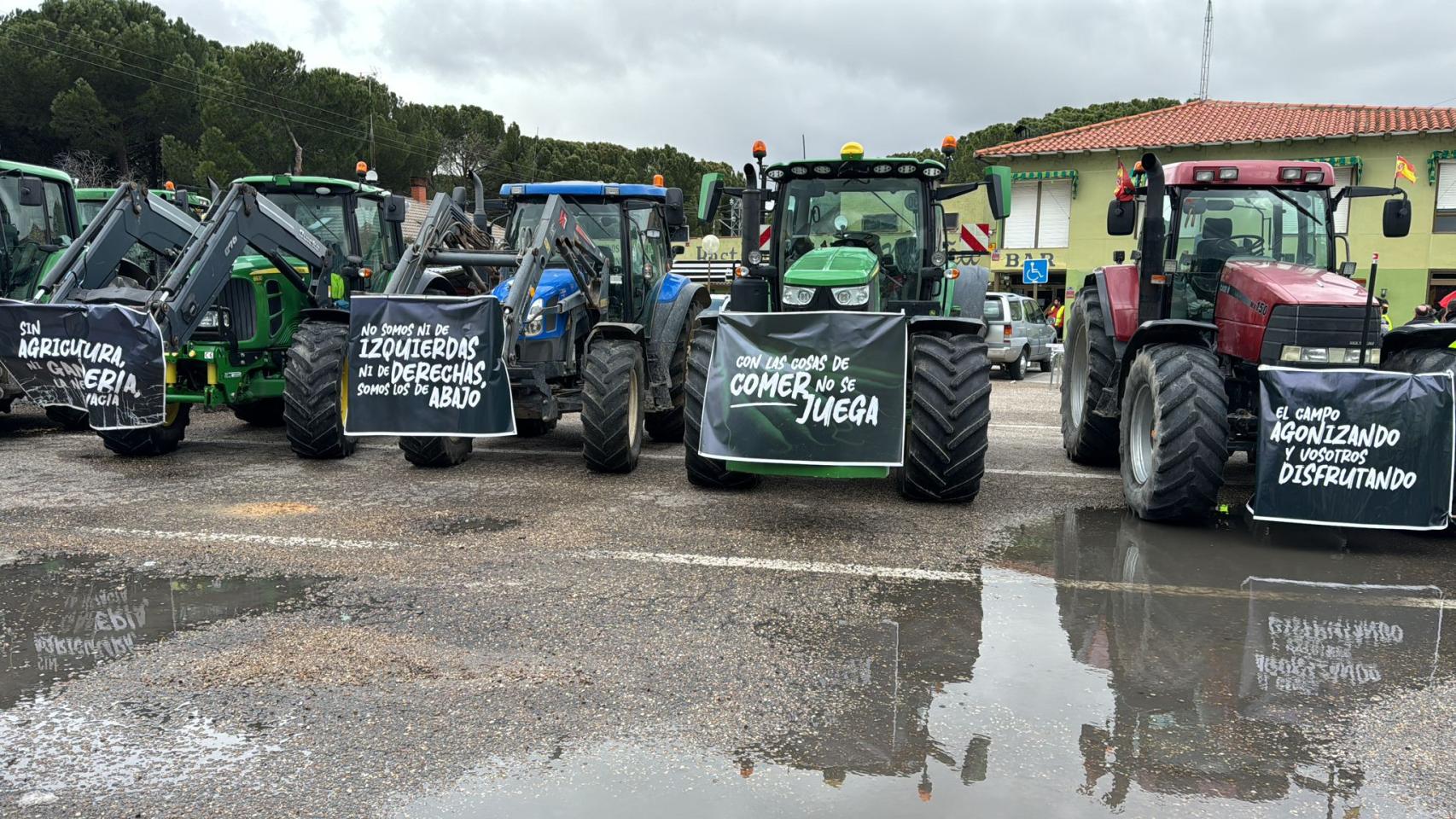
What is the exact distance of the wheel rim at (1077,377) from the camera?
31.4ft

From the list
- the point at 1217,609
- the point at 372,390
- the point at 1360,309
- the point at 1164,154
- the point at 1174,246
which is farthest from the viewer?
the point at 1164,154

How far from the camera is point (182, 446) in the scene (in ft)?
32.9

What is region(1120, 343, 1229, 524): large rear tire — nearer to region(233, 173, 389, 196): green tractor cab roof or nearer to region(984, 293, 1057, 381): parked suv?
region(233, 173, 389, 196): green tractor cab roof

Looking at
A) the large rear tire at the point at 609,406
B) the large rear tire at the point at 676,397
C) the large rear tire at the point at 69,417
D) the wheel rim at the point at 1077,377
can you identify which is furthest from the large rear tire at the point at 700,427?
the large rear tire at the point at 69,417

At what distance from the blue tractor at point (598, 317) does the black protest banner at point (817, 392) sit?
156 centimetres

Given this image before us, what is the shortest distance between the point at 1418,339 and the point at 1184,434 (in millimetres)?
1766

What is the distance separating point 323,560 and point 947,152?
18.5 ft

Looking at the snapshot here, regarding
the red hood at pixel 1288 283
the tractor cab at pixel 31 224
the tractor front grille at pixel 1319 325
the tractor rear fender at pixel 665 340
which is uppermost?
the tractor cab at pixel 31 224

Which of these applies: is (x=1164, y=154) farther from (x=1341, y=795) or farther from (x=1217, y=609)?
(x=1341, y=795)

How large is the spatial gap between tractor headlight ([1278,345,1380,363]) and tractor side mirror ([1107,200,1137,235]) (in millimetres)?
1913

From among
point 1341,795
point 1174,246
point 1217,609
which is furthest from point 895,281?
point 1341,795

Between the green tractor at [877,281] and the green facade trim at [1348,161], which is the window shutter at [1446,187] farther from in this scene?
the green tractor at [877,281]

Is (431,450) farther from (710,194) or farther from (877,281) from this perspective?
(877,281)

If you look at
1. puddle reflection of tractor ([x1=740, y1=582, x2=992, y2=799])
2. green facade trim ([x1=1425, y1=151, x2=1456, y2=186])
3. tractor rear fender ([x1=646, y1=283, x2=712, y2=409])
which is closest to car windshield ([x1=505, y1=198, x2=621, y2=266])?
tractor rear fender ([x1=646, y1=283, x2=712, y2=409])
